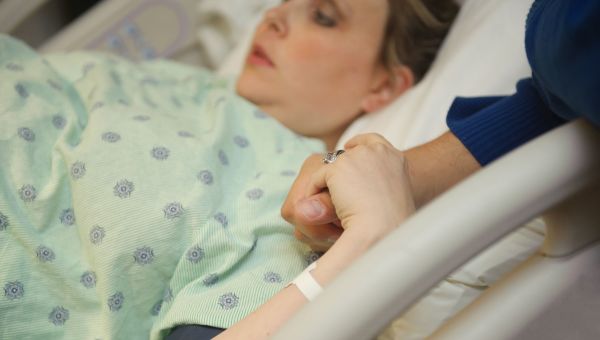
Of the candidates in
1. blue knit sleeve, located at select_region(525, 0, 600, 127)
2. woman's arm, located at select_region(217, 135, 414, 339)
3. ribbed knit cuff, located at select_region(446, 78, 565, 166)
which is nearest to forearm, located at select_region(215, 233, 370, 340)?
woman's arm, located at select_region(217, 135, 414, 339)

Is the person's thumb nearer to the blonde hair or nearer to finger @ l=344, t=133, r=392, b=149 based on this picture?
finger @ l=344, t=133, r=392, b=149

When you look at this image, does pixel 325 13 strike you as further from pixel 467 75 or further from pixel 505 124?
pixel 505 124

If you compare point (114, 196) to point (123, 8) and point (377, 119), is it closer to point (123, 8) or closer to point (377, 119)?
point (377, 119)

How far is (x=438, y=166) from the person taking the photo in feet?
2.94

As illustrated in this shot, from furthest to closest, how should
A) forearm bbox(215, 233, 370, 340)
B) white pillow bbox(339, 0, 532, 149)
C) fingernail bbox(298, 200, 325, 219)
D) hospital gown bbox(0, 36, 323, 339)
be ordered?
white pillow bbox(339, 0, 532, 149) < hospital gown bbox(0, 36, 323, 339) < fingernail bbox(298, 200, 325, 219) < forearm bbox(215, 233, 370, 340)

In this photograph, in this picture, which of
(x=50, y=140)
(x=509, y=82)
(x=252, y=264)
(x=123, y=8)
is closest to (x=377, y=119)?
(x=509, y=82)

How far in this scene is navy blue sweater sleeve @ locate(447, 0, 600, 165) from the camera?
52cm

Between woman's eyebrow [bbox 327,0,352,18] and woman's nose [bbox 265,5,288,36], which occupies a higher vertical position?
woman's eyebrow [bbox 327,0,352,18]

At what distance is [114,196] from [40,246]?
124 millimetres

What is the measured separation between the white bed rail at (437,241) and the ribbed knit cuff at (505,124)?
0.36 metres

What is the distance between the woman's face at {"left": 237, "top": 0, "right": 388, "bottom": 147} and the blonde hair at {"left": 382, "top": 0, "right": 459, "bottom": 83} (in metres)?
0.03

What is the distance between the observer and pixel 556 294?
60 centimetres

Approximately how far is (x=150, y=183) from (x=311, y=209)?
12.2 inches

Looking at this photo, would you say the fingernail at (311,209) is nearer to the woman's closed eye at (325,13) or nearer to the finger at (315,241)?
the finger at (315,241)
